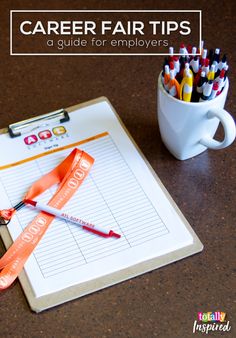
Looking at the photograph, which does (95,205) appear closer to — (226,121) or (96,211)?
(96,211)

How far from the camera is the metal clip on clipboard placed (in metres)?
0.92

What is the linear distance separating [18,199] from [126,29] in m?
0.43

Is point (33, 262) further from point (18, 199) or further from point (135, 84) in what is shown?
point (135, 84)

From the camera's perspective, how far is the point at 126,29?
3.60ft

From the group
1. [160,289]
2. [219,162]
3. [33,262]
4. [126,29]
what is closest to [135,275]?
[160,289]

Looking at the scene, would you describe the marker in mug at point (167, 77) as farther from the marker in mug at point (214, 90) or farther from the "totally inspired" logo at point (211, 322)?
the "totally inspired" logo at point (211, 322)

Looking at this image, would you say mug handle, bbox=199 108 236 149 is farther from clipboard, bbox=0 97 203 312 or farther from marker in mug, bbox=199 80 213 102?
clipboard, bbox=0 97 203 312

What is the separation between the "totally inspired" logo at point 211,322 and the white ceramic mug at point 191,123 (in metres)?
0.24

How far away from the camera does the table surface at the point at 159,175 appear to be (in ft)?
2.44

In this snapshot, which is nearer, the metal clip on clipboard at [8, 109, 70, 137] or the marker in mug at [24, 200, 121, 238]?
the marker in mug at [24, 200, 121, 238]

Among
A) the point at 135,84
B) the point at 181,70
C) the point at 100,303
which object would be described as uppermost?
the point at 181,70

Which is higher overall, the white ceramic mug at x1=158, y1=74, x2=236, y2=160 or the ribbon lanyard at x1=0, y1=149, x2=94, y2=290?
the white ceramic mug at x1=158, y1=74, x2=236, y2=160

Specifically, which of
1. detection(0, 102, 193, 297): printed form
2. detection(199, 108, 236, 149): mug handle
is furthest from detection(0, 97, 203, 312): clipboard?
detection(199, 108, 236, 149): mug handle

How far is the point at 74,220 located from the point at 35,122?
20 centimetres
